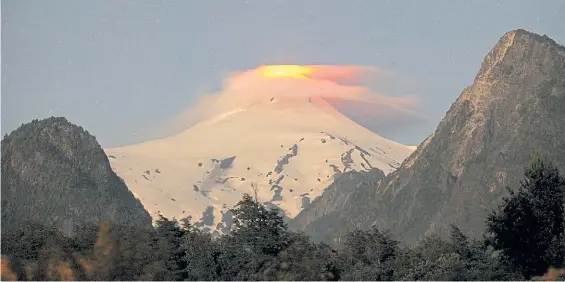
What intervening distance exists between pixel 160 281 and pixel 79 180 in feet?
457

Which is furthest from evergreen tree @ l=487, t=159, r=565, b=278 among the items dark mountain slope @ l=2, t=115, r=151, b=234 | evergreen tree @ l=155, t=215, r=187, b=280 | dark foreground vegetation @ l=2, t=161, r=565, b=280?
dark mountain slope @ l=2, t=115, r=151, b=234

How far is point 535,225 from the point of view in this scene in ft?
207

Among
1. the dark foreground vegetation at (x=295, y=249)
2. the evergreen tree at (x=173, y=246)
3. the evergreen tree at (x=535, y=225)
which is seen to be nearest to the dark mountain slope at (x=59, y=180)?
the evergreen tree at (x=173, y=246)

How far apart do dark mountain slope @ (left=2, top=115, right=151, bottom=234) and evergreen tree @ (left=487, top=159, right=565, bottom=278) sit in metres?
93.7

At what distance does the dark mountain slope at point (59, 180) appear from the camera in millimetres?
161250

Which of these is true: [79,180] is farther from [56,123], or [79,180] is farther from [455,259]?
[455,259]

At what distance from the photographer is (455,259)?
63594 millimetres

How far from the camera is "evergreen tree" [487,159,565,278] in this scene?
61.4 meters

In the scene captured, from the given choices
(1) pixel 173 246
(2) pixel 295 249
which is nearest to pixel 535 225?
(2) pixel 295 249

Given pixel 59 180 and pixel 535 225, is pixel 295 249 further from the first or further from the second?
pixel 59 180

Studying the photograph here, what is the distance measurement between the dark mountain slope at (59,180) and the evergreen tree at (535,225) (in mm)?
93689

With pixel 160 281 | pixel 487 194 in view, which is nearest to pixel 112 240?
pixel 160 281

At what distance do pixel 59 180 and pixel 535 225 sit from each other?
419 ft

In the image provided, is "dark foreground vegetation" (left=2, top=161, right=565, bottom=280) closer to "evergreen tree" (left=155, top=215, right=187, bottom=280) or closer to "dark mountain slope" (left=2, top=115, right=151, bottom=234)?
"evergreen tree" (left=155, top=215, right=187, bottom=280)
